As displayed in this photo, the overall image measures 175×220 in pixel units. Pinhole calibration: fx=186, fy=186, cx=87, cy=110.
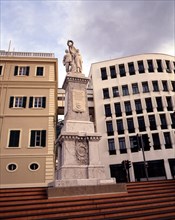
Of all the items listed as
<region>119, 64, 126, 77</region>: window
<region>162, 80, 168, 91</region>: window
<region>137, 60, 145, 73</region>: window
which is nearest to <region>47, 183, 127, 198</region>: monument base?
<region>119, 64, 126, 77</region>: window

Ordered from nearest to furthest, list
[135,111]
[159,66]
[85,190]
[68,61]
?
[85,190], [68,61], [135,111], [159,66]

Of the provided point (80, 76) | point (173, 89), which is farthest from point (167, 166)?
point (80, 76)

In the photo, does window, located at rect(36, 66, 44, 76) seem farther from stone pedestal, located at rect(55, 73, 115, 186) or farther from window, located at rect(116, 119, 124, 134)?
window, located at rect(116, 119, 124, 134)

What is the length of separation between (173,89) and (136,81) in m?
6.36

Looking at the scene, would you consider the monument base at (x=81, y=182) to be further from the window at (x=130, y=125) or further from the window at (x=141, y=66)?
the window at (x=141, y=66)

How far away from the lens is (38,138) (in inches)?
715

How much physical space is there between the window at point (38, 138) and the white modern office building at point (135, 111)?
12.5 meters

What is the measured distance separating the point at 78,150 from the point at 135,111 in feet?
75.7

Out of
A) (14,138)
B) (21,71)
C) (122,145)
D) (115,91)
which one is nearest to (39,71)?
(21,71)

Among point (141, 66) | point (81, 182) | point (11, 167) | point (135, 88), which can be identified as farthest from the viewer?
point (141, 66)

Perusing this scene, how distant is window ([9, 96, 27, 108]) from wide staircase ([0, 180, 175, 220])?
1312cm

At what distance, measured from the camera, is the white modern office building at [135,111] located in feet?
87.9

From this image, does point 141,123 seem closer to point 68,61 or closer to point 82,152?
point 68,61

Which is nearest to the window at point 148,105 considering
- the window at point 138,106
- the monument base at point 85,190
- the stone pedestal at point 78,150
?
the window at point 138,106
